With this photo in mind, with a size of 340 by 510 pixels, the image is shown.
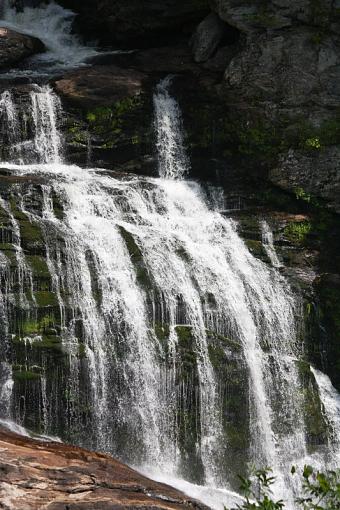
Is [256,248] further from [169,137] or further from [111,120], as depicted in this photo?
[111,120]

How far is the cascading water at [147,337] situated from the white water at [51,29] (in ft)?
27.1

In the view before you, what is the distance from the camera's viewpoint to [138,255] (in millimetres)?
14375

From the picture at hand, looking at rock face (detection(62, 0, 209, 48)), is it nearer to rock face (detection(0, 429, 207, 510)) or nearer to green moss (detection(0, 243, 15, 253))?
green moss (detection(0, 243, 15, 253))

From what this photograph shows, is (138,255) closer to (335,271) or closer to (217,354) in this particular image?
(217,354)

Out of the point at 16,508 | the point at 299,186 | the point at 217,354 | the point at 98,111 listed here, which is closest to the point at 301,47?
the point at 299,186

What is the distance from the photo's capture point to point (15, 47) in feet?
72.1

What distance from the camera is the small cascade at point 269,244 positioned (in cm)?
1624

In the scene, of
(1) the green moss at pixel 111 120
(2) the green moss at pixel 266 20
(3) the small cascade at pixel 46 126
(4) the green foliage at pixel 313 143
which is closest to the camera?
(3) the small cascade at pixel 46 126

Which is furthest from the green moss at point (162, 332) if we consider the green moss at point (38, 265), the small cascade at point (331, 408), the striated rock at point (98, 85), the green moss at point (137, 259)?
the striated rock at point (98, 85)

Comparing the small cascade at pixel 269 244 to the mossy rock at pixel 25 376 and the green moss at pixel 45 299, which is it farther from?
the mossy rock at pixel 25 376

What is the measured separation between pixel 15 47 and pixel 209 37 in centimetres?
612

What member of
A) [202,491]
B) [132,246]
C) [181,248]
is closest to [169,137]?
[181,248]

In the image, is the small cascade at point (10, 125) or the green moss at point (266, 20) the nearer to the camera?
the small cascade at point (10, 125)

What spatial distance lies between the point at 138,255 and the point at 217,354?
2604mm
